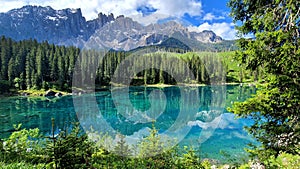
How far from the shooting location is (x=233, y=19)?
5.31 m

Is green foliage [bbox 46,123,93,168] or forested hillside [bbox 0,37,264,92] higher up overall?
forested hillside [bbox 0,37,264,92]

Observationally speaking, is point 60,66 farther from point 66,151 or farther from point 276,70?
point 276,70

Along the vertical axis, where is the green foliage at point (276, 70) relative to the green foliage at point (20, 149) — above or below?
above

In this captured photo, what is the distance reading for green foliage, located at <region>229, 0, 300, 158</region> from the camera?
153 inches

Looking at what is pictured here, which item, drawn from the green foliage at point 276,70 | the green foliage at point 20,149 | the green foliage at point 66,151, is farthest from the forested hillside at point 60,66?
the green foliage at point 276,70

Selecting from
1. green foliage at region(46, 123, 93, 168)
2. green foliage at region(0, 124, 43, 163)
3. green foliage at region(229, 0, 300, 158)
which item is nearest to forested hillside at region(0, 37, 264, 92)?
green foliage at region(0, 124, 43, 163)

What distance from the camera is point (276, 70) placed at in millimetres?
4047

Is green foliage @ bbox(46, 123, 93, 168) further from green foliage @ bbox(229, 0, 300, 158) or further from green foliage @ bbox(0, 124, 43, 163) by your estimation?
green foliage @ bbox(229, 0, 300, 158)

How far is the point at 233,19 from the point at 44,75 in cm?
6380

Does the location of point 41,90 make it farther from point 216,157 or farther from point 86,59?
point 216,157

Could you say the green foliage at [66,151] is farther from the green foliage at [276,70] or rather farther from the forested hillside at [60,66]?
the forested hillside at [60,66]

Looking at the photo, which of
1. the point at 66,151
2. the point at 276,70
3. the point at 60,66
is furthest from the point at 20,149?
the point at 60,66

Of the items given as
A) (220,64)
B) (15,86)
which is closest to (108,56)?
(15,86)

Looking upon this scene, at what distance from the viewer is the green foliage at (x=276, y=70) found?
Result: 388 centimetres
